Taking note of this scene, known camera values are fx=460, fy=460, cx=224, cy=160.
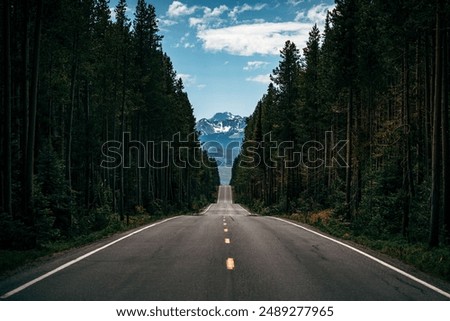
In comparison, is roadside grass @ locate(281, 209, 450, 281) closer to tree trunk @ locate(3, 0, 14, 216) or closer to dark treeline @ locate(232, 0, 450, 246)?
dark treeline @ locate(232, 0, 450, 246)

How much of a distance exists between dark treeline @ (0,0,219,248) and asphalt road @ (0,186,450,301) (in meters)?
4.23

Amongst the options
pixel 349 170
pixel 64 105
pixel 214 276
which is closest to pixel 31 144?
pixel 214 276

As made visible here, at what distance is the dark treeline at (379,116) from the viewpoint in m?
17.2

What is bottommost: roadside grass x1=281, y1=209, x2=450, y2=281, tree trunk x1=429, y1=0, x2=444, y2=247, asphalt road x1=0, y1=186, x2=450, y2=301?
roadside grass x1=281, y1=209, x2=450, y2=281

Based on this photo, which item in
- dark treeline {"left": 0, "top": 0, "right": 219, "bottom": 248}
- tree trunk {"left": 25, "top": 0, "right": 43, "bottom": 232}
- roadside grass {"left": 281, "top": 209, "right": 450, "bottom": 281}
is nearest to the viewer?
roadside grass {"left": 281, "top": 209, "right": 450, "bottom": 281}

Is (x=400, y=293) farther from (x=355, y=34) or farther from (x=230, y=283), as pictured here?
(x=355, y=34)

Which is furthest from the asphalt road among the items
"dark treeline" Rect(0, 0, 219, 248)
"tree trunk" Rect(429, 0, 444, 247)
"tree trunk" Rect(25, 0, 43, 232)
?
"dark treeline" Rect(0, 0, 219, 248)

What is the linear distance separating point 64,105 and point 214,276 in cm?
3047

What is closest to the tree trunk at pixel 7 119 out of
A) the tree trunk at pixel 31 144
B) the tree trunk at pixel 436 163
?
the tree trunk at pixel 31 144

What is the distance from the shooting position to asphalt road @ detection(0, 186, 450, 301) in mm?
8078

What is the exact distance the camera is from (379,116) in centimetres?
3575

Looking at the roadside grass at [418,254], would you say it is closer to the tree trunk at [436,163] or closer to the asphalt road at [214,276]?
the tree trunk at [436,163]

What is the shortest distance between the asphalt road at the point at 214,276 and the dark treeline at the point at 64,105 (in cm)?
423
